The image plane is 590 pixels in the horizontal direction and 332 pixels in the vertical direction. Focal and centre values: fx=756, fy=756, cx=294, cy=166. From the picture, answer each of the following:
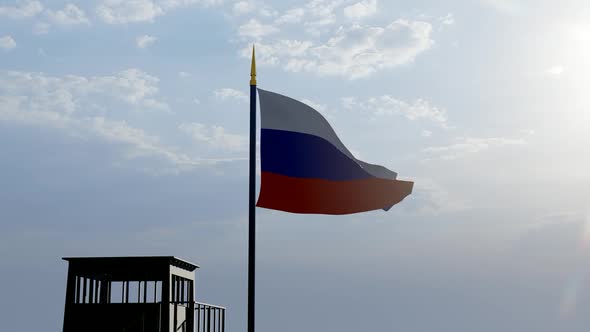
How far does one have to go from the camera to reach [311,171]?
55.8 ft

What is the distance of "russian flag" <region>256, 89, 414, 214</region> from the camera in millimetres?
16375

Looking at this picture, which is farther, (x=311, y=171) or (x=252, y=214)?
(x=311, y=171)

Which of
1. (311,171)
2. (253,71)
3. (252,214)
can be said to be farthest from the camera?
(311,171)

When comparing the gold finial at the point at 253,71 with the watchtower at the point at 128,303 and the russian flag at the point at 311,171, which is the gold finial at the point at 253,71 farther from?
the watchtower at the point at 128,303

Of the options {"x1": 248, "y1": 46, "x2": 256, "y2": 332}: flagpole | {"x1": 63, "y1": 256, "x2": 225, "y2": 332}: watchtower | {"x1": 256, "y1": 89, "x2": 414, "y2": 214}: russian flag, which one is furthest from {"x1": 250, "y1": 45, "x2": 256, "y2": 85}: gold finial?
{"x1": 63, "y1": 256, "x2": 225, "y2": 332}: watchtower

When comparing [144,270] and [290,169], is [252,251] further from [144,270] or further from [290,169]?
[144,270]

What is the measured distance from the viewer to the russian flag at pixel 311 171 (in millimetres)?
16375

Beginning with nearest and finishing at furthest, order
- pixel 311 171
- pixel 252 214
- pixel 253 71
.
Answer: pixel 252 214 → pixel 253 71 → pixel 311 171

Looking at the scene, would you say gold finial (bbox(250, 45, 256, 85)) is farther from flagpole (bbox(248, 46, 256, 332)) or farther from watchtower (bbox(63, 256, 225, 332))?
watchtower (bbox(63, 256, 225, 332))

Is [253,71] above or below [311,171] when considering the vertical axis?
above

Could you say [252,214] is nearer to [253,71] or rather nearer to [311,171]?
[311,171]

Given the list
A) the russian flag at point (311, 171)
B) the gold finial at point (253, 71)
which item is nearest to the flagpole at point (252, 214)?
the gold finial at point (253, 71)

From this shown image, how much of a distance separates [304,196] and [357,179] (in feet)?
4.91

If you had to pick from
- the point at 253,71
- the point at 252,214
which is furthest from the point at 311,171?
the point at 253,71
